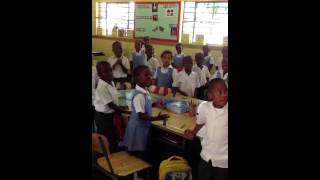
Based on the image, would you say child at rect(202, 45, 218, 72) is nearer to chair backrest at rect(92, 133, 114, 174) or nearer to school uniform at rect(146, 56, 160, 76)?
school uniform at rect(146, 56, 160, 76)

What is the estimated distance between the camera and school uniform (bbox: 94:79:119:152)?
1273 mm

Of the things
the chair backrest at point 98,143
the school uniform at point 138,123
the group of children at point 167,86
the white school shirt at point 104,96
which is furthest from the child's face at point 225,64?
the chair backrest at point 98,143

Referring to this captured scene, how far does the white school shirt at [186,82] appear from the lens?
4.35ft

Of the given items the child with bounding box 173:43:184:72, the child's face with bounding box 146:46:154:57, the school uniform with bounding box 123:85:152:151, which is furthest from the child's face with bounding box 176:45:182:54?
the school uniform with bounding box 123:85:152:151

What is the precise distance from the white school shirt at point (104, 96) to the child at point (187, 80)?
0.86 ft

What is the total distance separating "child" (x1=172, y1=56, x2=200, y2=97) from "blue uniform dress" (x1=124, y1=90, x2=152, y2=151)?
14 cm

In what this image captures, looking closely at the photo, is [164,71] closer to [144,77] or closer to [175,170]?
[144,77]

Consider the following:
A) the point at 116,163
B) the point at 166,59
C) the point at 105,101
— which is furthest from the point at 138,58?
the point at 116,163

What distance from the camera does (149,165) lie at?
137 centimetres

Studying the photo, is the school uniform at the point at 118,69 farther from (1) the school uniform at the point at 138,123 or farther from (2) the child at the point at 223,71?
(2) the child at the point at 223,71

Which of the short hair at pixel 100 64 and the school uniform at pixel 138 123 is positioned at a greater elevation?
the short hair at pixel 100 64
